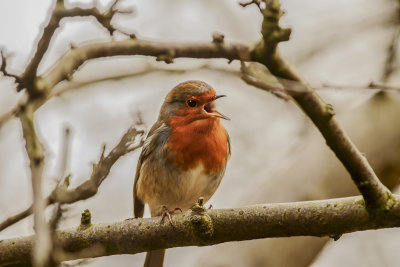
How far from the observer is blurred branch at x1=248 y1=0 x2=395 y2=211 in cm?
269

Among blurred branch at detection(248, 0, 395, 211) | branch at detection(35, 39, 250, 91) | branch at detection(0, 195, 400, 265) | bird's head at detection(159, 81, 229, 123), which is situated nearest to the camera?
blurred branch at detection(248, 0, 395, 211)

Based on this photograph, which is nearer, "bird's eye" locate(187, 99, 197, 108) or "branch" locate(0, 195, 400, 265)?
"branch" locate(0, 195, 400, 265)

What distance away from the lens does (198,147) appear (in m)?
4.58

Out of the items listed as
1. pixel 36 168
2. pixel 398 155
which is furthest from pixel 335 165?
pixel 36 168

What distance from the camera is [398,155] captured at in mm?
4848

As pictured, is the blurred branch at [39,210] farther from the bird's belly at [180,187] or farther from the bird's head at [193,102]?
the bird's head at [193,102]

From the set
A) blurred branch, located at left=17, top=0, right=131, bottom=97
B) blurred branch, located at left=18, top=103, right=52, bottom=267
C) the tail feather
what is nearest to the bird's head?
the tail feather

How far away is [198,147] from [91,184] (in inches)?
83.9

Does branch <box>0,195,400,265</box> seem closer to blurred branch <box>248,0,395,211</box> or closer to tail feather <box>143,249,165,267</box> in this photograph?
blurred branch <box>248,0,395,211</box>

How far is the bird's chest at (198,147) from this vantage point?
15.0 feet

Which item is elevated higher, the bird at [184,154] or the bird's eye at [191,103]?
the bird's eye at [191,103]

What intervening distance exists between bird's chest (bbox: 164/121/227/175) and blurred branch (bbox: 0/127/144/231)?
1791 mm

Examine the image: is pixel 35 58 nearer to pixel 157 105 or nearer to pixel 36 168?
pixel 36 168

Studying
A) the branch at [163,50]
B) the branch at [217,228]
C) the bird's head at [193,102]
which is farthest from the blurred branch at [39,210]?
the bird's head at [193,102]
